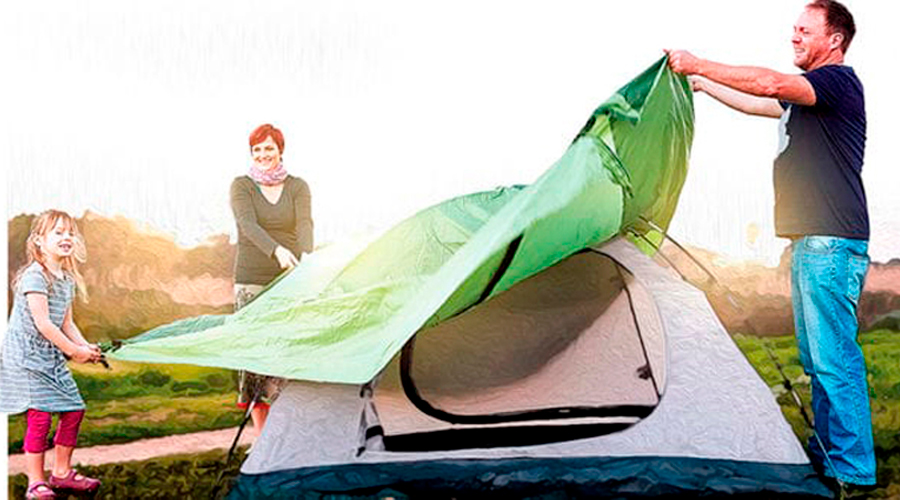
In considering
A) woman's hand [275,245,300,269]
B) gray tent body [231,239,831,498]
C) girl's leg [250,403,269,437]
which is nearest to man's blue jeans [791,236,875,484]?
gray tent body [231,239,831,498]

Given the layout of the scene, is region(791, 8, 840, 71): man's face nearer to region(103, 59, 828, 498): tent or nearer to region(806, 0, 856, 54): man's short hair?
region(806, 0, 856, 54): man's short hair

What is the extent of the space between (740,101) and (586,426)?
100cm

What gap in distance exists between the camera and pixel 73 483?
2617 millimetres

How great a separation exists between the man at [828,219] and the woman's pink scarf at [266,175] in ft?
4.16

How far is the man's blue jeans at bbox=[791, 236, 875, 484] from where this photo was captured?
231 cm

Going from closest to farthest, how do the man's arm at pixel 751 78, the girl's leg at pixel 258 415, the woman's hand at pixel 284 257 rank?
the man's arm at pixel 751 78, the woman's hand at pixel 284 257, the girl's leg at pixel 258 415

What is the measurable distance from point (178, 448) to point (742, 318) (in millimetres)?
2655

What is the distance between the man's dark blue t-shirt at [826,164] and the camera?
91.6 inches

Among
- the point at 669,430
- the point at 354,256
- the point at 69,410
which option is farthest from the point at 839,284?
the point at 69,410

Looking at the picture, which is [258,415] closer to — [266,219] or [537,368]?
[266,219]

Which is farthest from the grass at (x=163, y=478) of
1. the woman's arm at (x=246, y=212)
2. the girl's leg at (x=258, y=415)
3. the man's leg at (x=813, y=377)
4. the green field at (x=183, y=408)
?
the man's leg at (x=813, y=377)

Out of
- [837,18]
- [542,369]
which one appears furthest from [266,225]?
[837,18]

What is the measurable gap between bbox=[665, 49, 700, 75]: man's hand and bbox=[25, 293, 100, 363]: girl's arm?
1.65m

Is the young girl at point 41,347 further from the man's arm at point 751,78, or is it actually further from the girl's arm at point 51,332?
the man's arm at point 751,78
